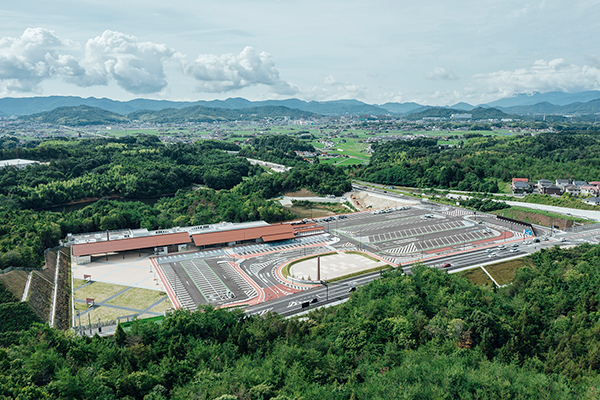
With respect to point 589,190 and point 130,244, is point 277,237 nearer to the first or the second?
point 130,244

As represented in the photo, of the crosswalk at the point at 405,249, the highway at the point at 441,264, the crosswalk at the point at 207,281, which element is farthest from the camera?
the crosswalk at the point at 405,249

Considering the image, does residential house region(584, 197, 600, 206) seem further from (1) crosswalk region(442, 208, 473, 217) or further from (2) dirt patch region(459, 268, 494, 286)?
(2) dirt patch region(459, 268, 494, 286)

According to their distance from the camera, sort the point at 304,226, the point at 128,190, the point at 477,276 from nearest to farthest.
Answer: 1. the point at 477,276
2. the point at 304,226
3. the point at 128,190

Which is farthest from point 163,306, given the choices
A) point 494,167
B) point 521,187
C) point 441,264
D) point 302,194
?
point 494,167

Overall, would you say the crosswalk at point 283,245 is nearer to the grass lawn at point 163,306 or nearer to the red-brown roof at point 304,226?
the red-brown roof at point 304,226

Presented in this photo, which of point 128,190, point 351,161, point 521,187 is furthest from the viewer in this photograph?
point 351,161

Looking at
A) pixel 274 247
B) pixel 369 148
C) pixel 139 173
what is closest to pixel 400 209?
pixel 274 247

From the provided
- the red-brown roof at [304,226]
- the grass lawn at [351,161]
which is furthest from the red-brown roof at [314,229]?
the grass lawn at [351,161]
